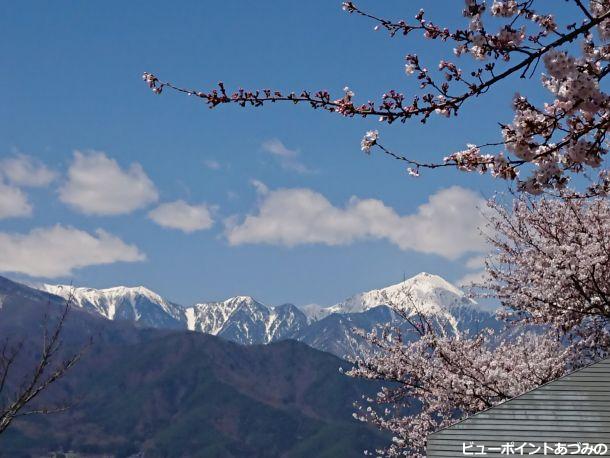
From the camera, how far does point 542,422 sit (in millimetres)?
14406

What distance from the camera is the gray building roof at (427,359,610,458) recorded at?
1421 centimetres

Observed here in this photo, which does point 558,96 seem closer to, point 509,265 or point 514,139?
point 514,139

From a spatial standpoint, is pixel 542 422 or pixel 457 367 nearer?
pixel 542 422

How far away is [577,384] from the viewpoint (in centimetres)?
1480

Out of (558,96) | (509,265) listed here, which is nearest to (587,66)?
(558,96)

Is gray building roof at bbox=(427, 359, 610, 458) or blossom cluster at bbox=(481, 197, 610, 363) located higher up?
blossom cluster at bbox=(481, 197, 610, 363)

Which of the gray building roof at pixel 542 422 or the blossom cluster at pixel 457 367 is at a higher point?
the blossom cluster at pixel 457 367

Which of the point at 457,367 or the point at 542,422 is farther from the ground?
the point at 457,367

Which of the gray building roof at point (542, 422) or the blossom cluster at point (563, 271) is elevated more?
the blossom cluster at point (563, 271)

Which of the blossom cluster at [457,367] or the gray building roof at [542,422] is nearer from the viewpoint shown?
the gray building roof at [542,422]

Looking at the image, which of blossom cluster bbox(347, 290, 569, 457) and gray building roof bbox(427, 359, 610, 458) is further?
blossom cluster bbox(347, 290, 569, 457)

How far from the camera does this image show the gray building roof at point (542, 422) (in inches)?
559

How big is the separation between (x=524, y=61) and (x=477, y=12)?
0.66 m

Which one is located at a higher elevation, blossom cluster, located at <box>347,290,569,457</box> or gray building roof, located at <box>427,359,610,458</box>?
blossom cluster, located at <box>347,290,569,457</box>
